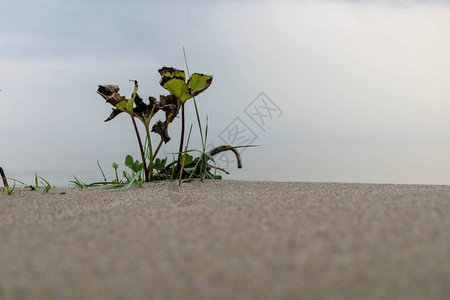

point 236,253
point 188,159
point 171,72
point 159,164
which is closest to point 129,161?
point 159,164

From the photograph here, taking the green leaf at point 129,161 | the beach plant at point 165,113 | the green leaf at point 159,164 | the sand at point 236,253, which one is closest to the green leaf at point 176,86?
the beach plant at point 165,113

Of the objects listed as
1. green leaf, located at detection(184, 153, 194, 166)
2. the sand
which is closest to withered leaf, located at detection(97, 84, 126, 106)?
green leaf, located at detection(184, 153, 194, 166)

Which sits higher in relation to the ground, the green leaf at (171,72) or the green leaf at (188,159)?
the green leaf at (171,72)

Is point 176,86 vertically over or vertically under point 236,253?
over

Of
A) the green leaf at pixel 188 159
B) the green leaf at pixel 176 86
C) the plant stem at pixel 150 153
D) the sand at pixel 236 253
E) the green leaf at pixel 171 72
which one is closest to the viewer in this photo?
the sand at pixel 236 253

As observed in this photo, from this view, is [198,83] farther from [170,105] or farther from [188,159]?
[188,159]

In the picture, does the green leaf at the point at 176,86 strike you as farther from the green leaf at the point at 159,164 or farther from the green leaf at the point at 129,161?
the green leaf at the point at 129,161

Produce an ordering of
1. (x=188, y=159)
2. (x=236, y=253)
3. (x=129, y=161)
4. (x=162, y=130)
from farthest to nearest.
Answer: (x=129, y=161) → (x=188, y=159) → (x=162, y=130) → (x=236, y=253)
